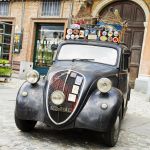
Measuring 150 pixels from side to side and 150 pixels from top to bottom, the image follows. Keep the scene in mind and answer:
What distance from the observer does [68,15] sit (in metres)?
17.6

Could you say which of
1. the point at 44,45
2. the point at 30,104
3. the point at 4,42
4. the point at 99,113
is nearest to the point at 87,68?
the point at 99,113

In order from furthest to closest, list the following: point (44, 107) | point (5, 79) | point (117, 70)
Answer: point (5, 79) < point (117, 70) < point (44, 107)

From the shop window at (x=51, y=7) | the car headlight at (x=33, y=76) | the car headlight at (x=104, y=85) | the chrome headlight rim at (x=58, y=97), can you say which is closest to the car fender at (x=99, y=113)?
the car headlight at (x=104, y=85)

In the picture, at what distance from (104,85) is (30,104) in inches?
45.8

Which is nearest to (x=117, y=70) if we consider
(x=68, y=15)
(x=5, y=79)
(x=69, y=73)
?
(x=69, y=73)

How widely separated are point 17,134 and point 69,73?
4.16 feet

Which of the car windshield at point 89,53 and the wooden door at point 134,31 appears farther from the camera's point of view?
the wooden door at point 134,31

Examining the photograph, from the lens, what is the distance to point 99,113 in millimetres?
5434

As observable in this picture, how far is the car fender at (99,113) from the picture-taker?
5391 mm

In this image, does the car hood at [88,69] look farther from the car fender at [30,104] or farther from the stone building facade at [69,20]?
the stone building facade at [69,20]

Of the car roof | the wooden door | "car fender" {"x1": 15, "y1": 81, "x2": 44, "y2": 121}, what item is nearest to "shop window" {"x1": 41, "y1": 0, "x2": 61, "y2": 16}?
the wooden door

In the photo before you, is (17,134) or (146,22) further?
(146,22)

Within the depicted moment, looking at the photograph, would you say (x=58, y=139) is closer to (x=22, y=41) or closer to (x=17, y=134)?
(x=17, y=134)

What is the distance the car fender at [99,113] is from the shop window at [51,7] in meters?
12.9
